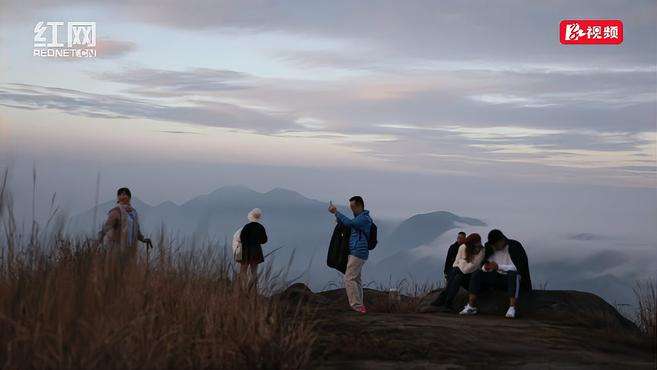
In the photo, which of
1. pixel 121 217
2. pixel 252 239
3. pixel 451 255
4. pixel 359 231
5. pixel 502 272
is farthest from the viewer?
pixel 252 239

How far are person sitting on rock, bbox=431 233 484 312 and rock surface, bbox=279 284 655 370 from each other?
0.47m

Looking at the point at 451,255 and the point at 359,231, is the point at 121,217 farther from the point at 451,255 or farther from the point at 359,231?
the point at 451,255

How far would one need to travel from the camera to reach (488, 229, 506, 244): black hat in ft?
48.8

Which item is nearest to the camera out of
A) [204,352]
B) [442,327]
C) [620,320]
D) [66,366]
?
[66,366]

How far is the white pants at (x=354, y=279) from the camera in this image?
14.5 meters

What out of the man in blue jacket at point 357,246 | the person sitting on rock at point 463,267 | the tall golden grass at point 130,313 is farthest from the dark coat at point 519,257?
the tall golden grass at point 130,313

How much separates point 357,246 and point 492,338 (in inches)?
133

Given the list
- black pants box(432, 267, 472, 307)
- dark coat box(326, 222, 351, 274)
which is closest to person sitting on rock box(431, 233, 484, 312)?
black pants box(432, 267, 472, 307)

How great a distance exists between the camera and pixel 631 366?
9.84 metres

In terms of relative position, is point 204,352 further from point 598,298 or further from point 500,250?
point 598,298

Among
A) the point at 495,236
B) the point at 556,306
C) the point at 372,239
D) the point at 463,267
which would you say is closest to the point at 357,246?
the point at 372,239

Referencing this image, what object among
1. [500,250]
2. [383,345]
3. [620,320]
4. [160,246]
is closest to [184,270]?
[160,246]

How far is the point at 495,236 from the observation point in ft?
48.9

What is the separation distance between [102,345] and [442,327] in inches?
233
